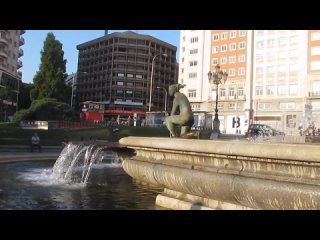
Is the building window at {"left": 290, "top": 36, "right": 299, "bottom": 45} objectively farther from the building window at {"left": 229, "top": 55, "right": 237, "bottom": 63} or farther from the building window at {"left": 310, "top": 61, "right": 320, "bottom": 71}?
the building window at {"left": 229, "top": 55, "right": 237, "bottom": 63}

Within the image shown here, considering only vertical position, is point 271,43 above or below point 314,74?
above

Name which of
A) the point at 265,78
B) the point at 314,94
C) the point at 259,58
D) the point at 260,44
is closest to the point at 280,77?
the point at 265,78

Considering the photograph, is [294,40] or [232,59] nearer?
[294,40]

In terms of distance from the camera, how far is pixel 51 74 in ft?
198

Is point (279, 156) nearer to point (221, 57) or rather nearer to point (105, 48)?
point (221, 57)

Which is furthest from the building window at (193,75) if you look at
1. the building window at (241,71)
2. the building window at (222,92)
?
the building window at (241,71)

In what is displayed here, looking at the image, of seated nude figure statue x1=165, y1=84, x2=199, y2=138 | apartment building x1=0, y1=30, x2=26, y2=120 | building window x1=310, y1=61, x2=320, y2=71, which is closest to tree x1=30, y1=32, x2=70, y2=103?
apartment building x1=0, y1=30, x2=26, y2=120

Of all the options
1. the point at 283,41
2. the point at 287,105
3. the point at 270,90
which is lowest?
the point at 287,105

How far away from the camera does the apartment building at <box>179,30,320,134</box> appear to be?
60.2 m

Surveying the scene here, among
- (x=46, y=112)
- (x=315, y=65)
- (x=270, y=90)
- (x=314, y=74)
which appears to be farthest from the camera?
(x=270, y=90)

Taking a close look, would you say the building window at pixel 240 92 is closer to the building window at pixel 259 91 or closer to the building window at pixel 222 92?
the building window at pixel 259 91

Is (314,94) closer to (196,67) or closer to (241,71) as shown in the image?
(241,71)

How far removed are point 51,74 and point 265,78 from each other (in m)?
35.5
